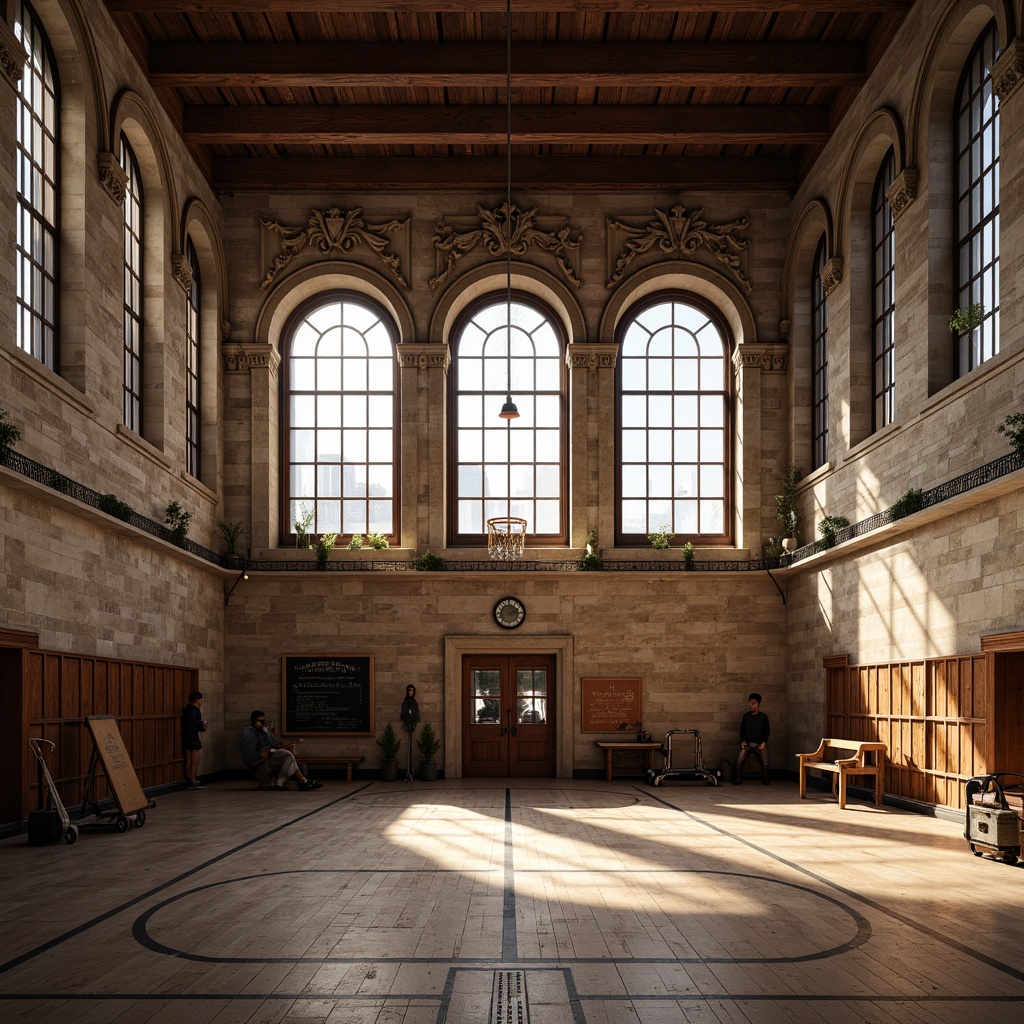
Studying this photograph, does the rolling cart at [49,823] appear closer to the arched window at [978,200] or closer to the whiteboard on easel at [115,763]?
the whiteboard on easel at [115,763]

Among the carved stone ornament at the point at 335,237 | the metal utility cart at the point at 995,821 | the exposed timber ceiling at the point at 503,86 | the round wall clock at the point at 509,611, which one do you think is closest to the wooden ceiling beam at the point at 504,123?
the exposed timber ceiling at the point at 503,86

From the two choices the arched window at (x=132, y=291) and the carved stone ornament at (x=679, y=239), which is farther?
the carved stone ornament at (x=679, y=239)

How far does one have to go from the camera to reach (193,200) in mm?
16922

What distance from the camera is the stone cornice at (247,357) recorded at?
18.4 meters

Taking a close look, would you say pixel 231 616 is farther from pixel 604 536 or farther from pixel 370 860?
pixel 370 860

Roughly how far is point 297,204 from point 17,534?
9.94 meters

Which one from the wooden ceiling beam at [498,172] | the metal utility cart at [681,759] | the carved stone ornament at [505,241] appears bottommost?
the metal utility cart at [681,759]

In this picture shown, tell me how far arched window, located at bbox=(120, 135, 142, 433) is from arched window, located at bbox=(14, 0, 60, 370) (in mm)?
1910

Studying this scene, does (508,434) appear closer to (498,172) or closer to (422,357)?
(422,357)

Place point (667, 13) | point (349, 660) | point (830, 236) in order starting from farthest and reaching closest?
point (349, 660) → point (830, 236) → point (667, 13)

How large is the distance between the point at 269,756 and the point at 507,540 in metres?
4.74

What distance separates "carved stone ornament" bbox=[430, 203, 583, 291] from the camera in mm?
18703

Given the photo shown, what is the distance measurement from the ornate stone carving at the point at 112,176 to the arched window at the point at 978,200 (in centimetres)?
981

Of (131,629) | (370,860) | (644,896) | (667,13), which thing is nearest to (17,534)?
(131,629)
